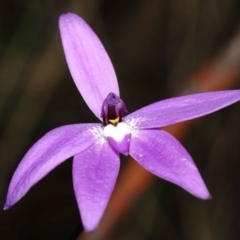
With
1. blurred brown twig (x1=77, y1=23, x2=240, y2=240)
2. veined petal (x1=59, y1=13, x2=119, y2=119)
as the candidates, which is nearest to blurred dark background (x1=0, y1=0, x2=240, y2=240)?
blurred brown twig (x1=77, y1=23, x2=240, y2=240)

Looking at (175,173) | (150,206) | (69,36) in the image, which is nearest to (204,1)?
(150,206)

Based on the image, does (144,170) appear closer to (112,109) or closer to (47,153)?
(112,109)

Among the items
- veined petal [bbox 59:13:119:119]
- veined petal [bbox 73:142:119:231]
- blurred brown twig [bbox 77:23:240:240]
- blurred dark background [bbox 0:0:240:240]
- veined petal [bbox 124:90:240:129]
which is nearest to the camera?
veined petal [bbox 73:142:119:231]

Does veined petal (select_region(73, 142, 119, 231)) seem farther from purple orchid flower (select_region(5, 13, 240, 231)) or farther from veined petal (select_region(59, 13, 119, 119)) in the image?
veined petal (select_region(59, 13, 119, 119))

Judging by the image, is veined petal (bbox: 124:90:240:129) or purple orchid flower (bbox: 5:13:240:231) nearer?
purple orchid flower (bbox: 5:13:240:231)

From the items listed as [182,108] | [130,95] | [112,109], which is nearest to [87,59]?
[112,109]

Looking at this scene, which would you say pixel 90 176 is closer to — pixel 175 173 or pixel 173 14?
pixel 175 173
